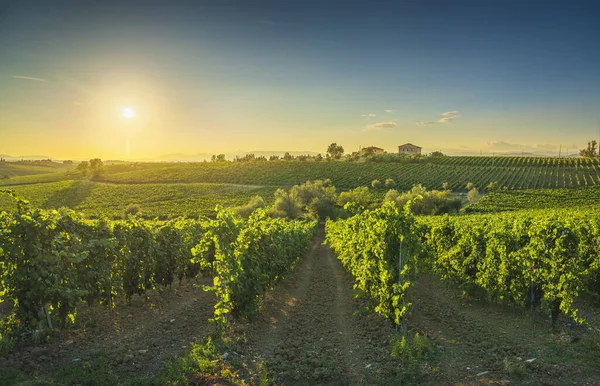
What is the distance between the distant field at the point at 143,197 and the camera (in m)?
71.6

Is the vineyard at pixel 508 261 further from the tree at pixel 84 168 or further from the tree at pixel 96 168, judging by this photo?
the tree at pixel 84 168

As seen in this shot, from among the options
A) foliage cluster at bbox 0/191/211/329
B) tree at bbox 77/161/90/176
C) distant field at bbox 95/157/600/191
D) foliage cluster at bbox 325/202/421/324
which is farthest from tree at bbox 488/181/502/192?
tree at bbox 77/161/90/176

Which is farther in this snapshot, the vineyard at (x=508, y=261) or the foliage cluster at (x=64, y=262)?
the vineyard at (x=508, y=261)

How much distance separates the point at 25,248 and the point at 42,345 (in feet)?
7.34

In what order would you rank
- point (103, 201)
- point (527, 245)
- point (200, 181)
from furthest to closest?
point (200, 181), point (103, 201), point (527, 245)

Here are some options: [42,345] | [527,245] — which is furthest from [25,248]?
[527,245]

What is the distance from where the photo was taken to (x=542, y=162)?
11188cm

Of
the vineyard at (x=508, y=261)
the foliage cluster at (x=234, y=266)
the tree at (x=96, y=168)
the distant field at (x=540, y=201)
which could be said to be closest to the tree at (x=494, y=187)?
the distant field at (x=540, y=201)

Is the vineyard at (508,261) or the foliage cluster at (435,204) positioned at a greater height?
the vineyard at (508,261)

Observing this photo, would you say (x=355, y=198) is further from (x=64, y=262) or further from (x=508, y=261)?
(x=64, y=262)

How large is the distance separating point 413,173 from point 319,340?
100564 millimetres

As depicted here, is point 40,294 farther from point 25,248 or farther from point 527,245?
point 527,245

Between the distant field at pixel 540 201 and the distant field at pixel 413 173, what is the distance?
721 inches

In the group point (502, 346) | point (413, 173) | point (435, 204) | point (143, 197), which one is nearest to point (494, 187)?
point (435, 204)
